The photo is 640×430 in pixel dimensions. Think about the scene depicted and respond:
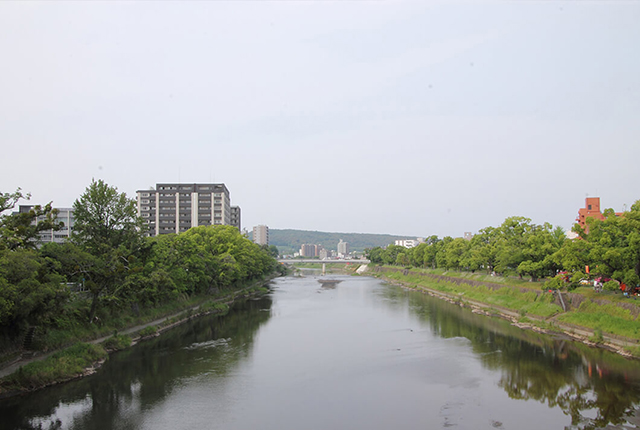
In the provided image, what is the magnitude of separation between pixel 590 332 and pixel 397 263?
66555mm

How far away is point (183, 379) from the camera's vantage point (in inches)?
703

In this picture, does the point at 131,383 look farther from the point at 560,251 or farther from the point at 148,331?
the point at 560,251

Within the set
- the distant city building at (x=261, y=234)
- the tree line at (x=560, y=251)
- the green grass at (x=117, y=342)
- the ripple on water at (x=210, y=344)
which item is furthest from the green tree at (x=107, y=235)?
the distant city building at (x=261, y=234)

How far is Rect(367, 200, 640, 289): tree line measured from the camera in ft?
71.5

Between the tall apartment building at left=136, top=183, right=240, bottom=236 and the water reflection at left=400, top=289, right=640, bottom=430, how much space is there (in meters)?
60.4

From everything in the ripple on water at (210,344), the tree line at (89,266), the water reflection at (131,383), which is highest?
the tree line at (89,266)

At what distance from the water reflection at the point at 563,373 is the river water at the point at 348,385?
0.05 meters

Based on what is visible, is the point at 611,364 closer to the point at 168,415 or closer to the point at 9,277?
the point at 168,415

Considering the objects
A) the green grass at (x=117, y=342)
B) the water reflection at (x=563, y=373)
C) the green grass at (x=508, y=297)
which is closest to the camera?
the water reflection at (x=563, y=373)

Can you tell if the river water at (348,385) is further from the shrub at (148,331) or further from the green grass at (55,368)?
the shrub at (148,331)

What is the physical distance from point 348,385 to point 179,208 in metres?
69.4

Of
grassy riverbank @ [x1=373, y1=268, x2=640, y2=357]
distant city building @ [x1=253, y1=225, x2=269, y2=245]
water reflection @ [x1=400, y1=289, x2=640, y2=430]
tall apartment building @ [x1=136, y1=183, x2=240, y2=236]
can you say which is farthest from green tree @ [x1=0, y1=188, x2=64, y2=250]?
distant city building @ [x1=253, y1=225, x2=269, y2=245]

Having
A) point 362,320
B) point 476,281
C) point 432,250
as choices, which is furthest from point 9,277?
point 432,250

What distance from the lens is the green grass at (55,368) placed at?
15.6 meters
